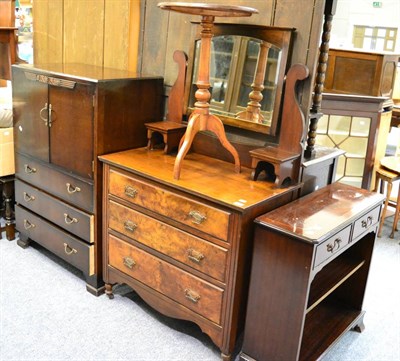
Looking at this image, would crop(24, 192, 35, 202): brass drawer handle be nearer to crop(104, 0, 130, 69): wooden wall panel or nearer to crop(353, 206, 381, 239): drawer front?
crop(104, 0, 130, 69): wooden wall panel

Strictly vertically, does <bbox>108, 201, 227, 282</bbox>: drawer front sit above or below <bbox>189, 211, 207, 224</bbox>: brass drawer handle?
below

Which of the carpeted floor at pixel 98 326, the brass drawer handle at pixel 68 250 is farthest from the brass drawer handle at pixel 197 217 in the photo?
the brass drawer handle at pixel 68 250

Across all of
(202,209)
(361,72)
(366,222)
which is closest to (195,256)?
(202,209)

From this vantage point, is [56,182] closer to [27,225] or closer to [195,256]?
[27,225]

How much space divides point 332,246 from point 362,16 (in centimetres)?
555

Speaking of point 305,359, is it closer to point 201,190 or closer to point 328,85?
point 201,190

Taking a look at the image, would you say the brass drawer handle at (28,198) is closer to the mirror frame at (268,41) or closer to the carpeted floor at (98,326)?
the carpeted floor at (98,326)

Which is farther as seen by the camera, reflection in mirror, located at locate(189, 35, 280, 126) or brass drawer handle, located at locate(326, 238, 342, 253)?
reflection in mirror, located at locate(189, 35, 280, 126)

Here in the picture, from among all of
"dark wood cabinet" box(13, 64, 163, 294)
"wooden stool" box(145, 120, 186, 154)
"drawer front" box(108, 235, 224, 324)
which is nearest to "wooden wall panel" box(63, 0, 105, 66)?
"dark wood cabinet" box(13, 64, 163, 294)

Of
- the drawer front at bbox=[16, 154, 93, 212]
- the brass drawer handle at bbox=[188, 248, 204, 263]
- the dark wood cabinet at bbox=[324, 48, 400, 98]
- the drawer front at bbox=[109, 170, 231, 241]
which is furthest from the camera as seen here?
the dark wood cabinet at bbox=[324, 48, 400, 98]

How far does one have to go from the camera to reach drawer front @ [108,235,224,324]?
212 centimetres

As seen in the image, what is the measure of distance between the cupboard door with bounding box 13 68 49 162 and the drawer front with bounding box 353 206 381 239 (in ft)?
5.58

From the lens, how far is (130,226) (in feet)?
7.81

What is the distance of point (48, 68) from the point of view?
8.84 ft
